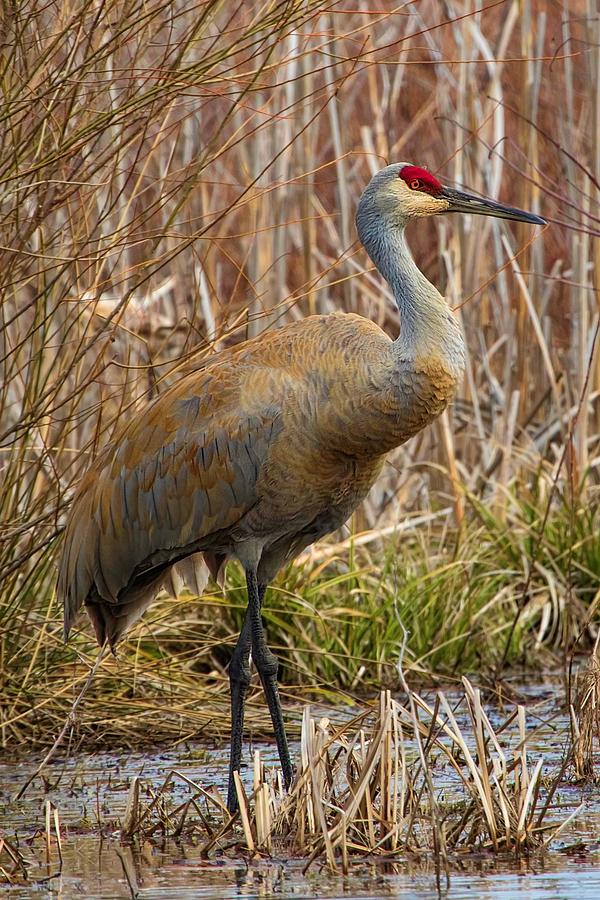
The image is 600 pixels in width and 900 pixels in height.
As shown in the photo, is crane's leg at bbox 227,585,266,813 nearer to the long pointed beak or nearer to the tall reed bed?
the tall reed bed

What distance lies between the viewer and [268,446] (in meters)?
4.86

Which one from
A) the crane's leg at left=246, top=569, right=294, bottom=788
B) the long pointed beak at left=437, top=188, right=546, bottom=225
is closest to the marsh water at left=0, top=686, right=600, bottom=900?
the crane's leg at left=246, top=569, right=294, bottom=788

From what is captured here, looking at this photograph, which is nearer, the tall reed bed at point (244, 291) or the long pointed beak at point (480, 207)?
the tall reed bed at point (244, 291)

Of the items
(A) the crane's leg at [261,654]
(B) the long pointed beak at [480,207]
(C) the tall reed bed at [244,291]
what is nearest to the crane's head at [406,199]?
(B) the long pointed beak at [480,207]

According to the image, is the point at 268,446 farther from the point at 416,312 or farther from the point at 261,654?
the point at 261,654

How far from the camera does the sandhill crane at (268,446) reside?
470cm

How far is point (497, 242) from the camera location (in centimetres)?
788

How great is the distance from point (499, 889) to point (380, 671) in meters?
2.69

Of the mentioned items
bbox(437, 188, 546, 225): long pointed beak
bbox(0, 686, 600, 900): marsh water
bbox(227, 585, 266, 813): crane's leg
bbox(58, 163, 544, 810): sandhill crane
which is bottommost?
bbox(0, 686, 600, 900): marsh water

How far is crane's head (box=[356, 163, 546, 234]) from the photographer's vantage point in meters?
4.99

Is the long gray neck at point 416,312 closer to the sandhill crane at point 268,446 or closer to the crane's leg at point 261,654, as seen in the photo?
the sandhill crane at point 268,446

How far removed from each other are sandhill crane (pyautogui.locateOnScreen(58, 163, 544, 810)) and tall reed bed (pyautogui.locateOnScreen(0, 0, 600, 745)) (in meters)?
0.16

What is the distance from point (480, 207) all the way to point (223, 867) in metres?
2.37

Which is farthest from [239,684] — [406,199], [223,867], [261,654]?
[406,199]
